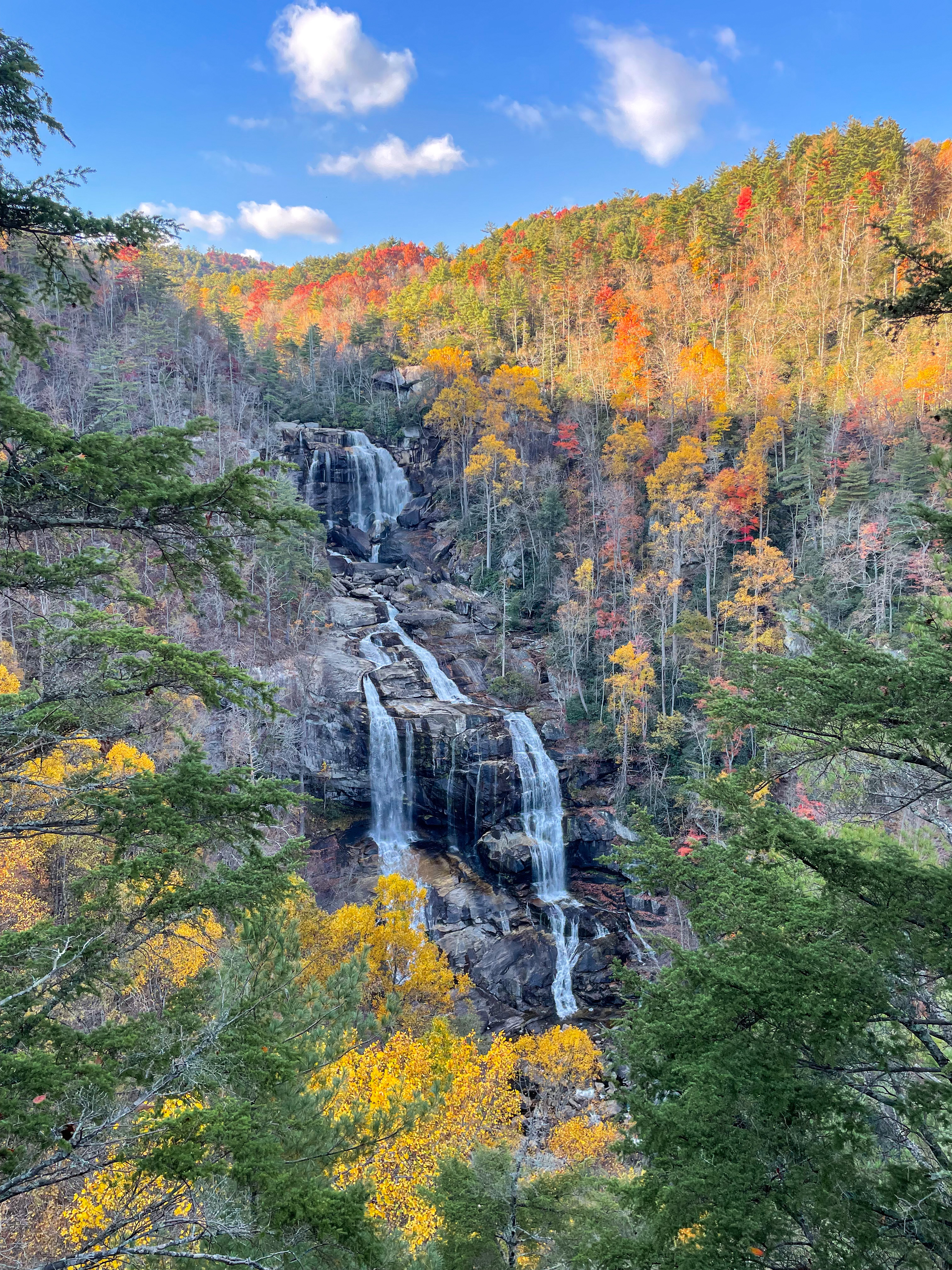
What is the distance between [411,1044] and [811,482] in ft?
88.2

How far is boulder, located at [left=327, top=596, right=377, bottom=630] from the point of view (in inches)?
1153

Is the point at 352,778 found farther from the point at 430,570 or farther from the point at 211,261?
the point at 211,261

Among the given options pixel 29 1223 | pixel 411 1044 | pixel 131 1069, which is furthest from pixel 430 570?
pixel 131 1069

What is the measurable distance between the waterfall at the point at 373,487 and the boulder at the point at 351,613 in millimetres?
6636

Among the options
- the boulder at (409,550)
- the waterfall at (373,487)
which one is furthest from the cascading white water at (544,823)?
the waterfall at (373,487)

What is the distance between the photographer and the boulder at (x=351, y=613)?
2929 cm

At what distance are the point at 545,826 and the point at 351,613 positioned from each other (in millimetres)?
13769

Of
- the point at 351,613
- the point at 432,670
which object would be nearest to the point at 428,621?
the point at 351,613

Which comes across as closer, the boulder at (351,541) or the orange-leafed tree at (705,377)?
the orange-leafed tree at (705,377)

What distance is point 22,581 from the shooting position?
159 inches

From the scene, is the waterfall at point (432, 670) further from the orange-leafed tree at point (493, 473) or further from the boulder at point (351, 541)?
the boulder at point (351, 541)

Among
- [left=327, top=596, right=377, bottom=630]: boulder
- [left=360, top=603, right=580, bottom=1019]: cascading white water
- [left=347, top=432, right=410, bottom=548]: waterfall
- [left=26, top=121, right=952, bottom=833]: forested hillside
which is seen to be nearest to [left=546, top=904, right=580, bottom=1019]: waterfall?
[left=360, top=603, right=580, bottom=1019]: cascading white water

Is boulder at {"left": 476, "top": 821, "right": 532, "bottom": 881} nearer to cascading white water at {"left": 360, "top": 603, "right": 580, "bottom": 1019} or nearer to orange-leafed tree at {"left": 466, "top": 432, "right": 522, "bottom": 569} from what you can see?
cascading white water at {"left": 360, "top": 603, "right": 580, "bottom": 1019}

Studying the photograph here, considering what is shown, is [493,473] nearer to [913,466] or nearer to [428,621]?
[428,621]
